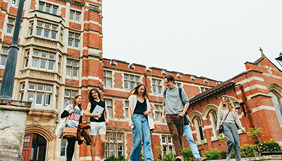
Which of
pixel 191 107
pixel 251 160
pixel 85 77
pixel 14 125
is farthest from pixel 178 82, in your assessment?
pixel 14 125

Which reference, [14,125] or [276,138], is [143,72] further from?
[14,125]

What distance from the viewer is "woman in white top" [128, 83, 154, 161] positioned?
4812mm

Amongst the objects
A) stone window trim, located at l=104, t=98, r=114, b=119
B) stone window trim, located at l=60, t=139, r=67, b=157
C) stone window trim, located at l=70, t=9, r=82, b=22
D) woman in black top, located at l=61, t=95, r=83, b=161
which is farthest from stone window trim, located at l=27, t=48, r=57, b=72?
woman in black top, located at l=61, t=95, r=83, b=161

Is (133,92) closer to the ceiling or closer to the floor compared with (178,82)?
closer to the floor

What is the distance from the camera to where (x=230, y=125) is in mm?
6730

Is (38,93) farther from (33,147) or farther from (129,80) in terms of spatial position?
(129,80)

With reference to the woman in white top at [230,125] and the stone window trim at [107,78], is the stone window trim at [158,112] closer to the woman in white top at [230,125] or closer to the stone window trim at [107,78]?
the stone window trim at [107,78]

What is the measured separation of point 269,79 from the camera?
18.3 meters

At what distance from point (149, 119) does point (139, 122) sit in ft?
0.97

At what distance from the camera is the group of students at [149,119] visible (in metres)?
4.98

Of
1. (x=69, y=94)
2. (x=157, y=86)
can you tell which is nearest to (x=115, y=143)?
(x=69, y=94)

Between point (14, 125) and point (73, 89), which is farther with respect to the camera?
point (73, 89)

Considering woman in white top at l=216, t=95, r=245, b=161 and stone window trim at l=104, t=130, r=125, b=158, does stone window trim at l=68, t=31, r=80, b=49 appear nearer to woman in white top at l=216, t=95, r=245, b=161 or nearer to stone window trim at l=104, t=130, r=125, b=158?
stone window trim at l=104, t=130, r=125, b=158

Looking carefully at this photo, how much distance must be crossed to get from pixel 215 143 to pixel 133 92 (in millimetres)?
15356
